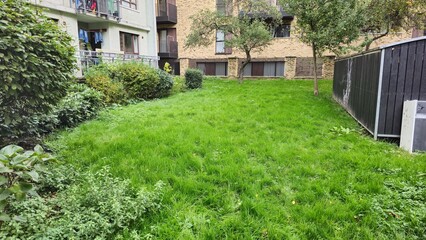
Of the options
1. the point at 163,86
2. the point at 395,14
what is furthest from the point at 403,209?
the point at 395,14

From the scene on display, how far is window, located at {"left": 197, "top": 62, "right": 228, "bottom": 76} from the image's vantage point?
69.4 ft

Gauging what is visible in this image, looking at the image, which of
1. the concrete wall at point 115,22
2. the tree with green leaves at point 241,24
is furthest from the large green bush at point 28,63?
the tree with green leaves at point 241,24

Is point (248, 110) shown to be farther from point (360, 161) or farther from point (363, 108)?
point (360, 161)

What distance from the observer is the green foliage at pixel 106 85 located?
8.66m

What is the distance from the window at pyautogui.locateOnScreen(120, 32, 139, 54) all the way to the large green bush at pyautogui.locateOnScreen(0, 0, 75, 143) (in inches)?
488

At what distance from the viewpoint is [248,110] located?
7859mm

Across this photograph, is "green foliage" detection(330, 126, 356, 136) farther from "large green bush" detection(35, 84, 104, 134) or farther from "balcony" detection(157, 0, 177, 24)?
"balcony" detection(157, 0, 177, 24)

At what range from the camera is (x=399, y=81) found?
5.18 m

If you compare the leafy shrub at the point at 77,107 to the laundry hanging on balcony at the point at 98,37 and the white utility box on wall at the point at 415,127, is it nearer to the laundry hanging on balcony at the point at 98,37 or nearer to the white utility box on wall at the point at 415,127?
the white utility box on wall at the point at 415,127

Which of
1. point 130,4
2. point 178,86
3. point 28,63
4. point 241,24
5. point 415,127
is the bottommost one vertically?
point 415,127

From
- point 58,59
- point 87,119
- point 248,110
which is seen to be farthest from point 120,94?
point 58,59

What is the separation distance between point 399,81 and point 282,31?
1617cm

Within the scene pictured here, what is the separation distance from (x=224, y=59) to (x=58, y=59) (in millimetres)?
17573

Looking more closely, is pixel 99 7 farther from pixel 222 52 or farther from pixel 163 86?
pixel 222 52
